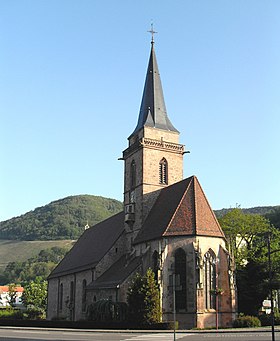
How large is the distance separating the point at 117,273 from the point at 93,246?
12607 millimetres

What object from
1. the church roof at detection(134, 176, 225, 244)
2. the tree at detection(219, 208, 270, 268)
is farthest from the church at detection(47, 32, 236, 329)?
the tree at detection(219, 208, 270, 268)

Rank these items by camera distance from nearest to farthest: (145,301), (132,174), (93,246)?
1. (145,301)
2. (132,174)
3. (93,246)

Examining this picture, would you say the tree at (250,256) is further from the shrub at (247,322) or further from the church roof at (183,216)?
the church roof at (183,216)

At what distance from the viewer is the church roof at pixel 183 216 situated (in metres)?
37.7

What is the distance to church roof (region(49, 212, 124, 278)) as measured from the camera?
159ft

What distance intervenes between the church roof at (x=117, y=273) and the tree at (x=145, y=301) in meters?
3.98

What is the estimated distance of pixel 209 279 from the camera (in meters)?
36.8

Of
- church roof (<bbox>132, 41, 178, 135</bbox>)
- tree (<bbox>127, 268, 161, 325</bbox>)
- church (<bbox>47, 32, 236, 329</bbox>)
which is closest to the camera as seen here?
tree (<bbox>127, 268, 161, 325</bbox>)

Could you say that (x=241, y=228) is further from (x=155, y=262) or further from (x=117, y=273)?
(x=155, y=262)

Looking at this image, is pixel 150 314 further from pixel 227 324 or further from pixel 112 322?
pixel 227 324

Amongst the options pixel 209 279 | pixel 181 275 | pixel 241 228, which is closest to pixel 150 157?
pixel 181 275

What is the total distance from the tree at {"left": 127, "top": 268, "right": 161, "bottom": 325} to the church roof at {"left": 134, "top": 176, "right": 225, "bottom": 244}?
4291 mm

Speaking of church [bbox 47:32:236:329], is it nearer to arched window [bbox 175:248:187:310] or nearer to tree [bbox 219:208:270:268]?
arched window [bbox 175:248:187:310]

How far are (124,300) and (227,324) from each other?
8457 mm
